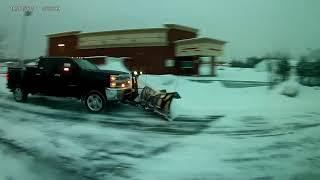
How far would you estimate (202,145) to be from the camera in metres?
8.42

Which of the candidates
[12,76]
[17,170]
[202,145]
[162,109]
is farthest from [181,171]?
[12,76]

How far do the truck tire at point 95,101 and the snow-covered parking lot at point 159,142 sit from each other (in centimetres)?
28

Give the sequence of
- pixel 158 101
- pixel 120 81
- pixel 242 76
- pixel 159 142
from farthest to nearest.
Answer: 1. pixel 242 76
2. pixel 120 81
3. pixel 158 101
4. pixel 159 142

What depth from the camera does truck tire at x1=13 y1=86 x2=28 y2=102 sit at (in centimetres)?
1552

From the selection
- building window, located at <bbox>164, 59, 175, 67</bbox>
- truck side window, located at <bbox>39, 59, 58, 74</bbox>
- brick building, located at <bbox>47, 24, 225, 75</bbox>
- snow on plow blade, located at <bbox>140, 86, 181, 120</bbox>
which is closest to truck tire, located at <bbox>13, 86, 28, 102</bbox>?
truck side window, located at <bbox>39, 59, 58, 74</bbox>

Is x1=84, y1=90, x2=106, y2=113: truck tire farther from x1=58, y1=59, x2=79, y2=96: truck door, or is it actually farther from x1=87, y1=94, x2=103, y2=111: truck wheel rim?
x1=58, y1=59, x2=79, y2=96: truck door

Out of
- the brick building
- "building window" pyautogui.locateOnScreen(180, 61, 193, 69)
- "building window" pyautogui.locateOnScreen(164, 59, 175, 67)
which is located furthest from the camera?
"building window" pyautogui.locateOnScreen(180, 61, 193, 69)

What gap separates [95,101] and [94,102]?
2.1 inches

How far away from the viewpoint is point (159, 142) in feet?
28.5

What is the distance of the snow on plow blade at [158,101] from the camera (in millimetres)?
12297

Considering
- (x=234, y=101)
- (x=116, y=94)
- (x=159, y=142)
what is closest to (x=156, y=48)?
(x=234, y=101)

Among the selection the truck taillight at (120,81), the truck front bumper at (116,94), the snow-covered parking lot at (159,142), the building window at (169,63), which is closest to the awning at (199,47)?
the building window at (169,63)

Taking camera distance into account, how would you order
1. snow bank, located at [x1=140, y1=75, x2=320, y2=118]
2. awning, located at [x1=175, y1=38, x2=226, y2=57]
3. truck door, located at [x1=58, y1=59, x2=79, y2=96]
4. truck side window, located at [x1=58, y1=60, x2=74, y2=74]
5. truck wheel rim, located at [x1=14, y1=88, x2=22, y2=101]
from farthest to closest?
awning, located at [x1=175, y1=38, x2=226, y2=57] → truck wheel rim, located at [x1=14, y1=88, x2=22, y2=101] → snow bank, located at [x1=140, y1=75, x2=320, y2=118] → truck side window, located at [x1=58, y1=60, x2=74, y2=74] → truck door, located at [x1=58, y1=59, x2=79, y2=96]

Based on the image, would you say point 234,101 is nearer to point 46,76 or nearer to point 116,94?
point 116,94
